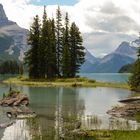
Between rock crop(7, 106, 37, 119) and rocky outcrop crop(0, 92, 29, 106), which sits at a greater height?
rocky outcrop crop(0, 92, 29, 106)

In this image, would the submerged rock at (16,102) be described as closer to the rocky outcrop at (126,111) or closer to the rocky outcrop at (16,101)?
the rocky outcrop at (16,101)

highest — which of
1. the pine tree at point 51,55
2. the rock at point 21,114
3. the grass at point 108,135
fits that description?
the pine tree at point 51,55

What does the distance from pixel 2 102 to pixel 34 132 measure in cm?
2091

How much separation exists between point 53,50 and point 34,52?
568 cm

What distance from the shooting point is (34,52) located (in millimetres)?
106062

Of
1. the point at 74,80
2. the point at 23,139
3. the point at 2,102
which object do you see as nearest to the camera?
the point at 23,139

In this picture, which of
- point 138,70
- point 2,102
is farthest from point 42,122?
point 138,70

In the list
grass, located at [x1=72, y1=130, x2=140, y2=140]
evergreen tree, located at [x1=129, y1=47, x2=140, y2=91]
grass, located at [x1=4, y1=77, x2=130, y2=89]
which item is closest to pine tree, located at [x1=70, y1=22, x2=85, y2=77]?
grass, located at [x1=4, y1=77, x2=130, y2=89]

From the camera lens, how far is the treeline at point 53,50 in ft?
342

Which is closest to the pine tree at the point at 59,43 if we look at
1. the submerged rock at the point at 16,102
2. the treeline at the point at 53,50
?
the treeline at the point at 53,50

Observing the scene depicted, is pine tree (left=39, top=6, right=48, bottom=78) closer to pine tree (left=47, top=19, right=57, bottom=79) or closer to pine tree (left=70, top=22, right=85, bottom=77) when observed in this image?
pine tree (left=47, top=19, right=57, bottom=79)

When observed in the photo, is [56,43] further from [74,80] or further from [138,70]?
[138,70]

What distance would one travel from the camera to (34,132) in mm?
27609

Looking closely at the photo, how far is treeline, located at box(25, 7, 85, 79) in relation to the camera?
10419cm
